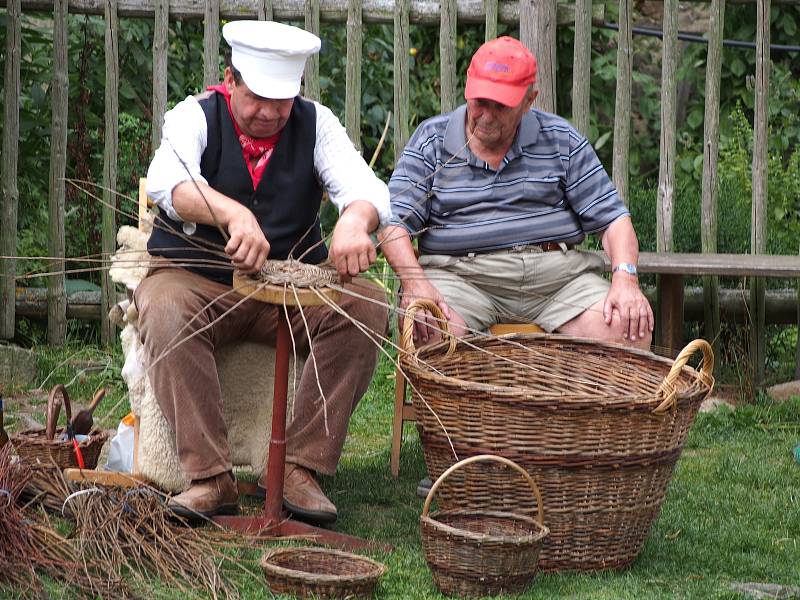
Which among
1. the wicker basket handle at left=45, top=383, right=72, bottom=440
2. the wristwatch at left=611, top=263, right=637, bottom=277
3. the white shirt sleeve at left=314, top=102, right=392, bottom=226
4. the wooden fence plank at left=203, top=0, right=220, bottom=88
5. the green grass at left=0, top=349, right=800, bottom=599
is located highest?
the wooden fence plank at left=203, top=0, right=220, bottom=88

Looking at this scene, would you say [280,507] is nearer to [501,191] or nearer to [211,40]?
[501,191]

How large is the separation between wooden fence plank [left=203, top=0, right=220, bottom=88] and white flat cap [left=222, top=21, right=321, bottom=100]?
2062 millimetres

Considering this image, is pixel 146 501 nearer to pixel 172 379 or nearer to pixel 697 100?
pixel 172 379

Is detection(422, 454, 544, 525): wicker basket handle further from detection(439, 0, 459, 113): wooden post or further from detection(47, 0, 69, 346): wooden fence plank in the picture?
detection(47, 0, 69, 346): wooden fence plank

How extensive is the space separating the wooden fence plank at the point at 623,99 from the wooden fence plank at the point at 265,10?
1509mm

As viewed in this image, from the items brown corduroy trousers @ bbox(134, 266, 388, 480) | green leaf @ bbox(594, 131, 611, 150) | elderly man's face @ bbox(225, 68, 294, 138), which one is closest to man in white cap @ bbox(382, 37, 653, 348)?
brown corduroy trousers @ bbox(134, 266, 388, 480)

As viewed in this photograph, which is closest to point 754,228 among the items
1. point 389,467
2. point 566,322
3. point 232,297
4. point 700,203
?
point 700,203

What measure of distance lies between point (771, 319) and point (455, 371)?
2552mm

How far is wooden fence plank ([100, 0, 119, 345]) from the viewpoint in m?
5.50

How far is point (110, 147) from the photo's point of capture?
18.3ft

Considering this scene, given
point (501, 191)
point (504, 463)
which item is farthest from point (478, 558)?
point (501, 191)

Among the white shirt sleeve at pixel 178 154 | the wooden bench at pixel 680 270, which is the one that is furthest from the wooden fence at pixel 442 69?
the white shirt sleeve at pixel 178 154

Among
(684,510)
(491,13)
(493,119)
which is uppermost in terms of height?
(491,13)

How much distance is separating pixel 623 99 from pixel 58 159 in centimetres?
250
